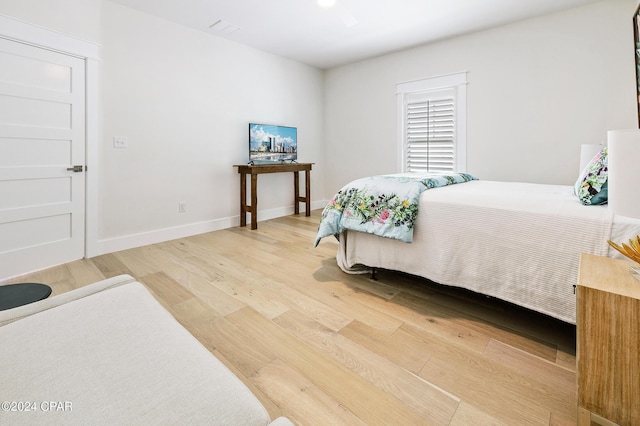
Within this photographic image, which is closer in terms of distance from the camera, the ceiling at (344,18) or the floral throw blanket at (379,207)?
the floral throw blanket at (379,207)

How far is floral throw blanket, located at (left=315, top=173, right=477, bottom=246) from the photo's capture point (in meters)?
2.08

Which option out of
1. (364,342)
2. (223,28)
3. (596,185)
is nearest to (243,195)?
(223,28)

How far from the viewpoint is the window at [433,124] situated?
13.3 ft

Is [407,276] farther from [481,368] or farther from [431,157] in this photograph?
[431,157]

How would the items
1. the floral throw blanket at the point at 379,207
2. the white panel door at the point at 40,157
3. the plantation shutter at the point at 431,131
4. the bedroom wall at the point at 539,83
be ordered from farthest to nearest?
1. the plantation shutter at the point at 431,131
2. the bedroom wall at the point at 539,83
3. the white panel door at the point at 40,157
4. the floral throw blanket at the point at 379,207

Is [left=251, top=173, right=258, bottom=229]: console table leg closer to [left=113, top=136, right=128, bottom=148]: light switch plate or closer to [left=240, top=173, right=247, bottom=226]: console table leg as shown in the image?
[left=240, top=173, right=247, bottom=226]: console table leg

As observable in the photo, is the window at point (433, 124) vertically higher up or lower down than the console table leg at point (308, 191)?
higher up

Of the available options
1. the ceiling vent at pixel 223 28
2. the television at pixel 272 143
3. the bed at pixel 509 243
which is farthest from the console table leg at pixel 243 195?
the bed at pixel 509 243

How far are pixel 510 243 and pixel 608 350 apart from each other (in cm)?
80

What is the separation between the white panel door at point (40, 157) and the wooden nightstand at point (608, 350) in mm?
3680

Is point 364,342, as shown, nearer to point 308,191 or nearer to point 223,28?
point 308,191

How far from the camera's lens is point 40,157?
2.68 m

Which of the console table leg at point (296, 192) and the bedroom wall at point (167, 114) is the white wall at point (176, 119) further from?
the console table leg at point (296, 192)

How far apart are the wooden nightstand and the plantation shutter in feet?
11.1
